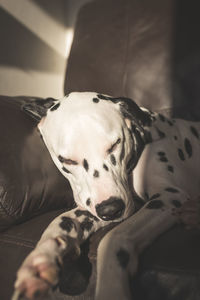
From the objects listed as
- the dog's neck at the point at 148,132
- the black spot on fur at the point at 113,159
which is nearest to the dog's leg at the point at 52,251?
the black spot on fur at the point at 113,159

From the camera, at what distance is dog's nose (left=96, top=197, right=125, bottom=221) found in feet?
3.00

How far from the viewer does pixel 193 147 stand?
1.48m

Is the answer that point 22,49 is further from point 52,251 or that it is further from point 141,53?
point 52,251

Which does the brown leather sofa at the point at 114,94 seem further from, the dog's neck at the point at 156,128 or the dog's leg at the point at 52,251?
the dog's neck at the point at 156,128

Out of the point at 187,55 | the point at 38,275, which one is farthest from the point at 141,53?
the point at 38,275

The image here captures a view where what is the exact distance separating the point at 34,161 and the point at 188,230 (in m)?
0.69

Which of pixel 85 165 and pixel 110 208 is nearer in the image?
pixel 110 208

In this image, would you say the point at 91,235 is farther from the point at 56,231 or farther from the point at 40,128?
the point at 40,128

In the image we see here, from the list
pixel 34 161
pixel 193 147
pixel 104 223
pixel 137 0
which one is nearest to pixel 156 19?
pixel 137 0

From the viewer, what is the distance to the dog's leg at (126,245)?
73cm

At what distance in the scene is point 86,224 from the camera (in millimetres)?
1021

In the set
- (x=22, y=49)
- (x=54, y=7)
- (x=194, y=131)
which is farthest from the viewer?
(x=54, y=7)

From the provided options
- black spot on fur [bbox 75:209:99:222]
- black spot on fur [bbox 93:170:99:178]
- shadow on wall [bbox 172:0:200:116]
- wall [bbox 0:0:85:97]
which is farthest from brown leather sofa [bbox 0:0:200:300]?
wall [bbox 0:0:85:97]

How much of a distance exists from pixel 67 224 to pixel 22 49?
5.47 ft
